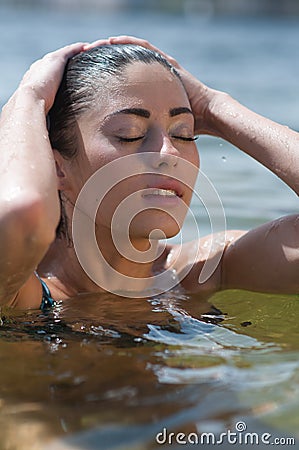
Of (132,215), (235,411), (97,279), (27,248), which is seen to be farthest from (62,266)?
(235,411)

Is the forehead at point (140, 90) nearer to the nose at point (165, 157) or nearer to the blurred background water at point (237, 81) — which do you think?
the nose at point (165, 157)

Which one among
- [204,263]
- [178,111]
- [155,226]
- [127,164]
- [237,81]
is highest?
[178,111]

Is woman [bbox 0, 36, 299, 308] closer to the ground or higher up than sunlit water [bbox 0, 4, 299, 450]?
higher up

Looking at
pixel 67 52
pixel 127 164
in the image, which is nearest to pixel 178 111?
pixel 127 164

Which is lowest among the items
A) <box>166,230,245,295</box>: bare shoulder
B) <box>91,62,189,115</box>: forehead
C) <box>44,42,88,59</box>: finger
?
<box>166,230,245,295</box>: bare shoulder

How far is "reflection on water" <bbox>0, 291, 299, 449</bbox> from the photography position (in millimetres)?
2447

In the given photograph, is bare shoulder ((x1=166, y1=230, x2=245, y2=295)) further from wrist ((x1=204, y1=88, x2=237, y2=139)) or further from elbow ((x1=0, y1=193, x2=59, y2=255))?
elbow ((x1=0, y1=193, x2=59, y2=255))

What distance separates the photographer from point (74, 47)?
3.67 meters

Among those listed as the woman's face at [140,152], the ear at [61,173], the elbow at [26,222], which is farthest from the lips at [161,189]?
the elbow at [26,222]

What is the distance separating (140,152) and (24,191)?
0.71m

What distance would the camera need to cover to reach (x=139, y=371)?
9.09 ft

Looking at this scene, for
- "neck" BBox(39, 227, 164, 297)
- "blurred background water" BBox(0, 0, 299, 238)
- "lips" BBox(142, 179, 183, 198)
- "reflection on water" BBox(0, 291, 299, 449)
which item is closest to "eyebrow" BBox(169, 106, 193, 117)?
"lips" BBox(142, 179, 183, 198)

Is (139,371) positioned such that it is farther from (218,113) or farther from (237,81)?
(237,81)

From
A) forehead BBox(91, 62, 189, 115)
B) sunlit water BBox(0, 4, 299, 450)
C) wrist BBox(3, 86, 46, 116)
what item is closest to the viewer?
sunlit water BBox(0, 4, 299, 450)
